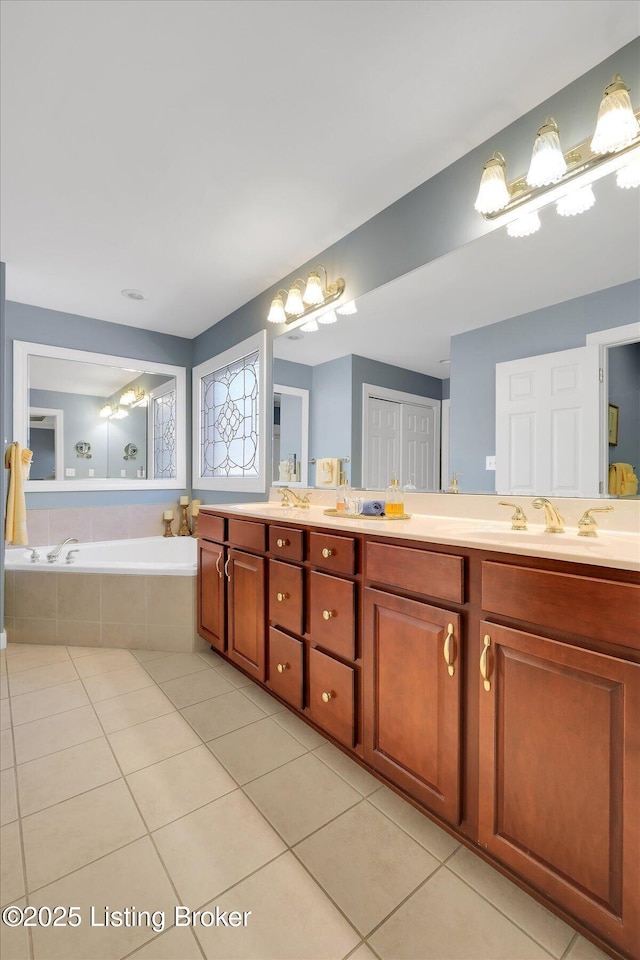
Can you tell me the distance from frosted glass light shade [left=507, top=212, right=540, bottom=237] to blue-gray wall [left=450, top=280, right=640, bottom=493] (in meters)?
0.29

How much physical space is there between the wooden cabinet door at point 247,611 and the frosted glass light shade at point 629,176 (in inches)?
75.2

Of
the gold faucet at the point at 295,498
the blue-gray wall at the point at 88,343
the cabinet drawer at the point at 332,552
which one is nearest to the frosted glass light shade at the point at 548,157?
the cabinet drawer at the point at 332,552

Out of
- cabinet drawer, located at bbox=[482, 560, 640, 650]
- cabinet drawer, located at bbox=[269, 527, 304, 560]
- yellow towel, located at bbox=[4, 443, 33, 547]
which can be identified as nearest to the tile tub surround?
yellow towel, located at bbox=[4, 443, 33, 547]

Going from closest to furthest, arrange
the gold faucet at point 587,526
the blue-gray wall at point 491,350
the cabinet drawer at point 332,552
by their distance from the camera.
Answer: the gold faucet at point 587,526, the blue-gray wall at point 491,350, the cabinet drawer at point 332,552

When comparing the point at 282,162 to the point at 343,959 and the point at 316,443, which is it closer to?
the point at 316,443

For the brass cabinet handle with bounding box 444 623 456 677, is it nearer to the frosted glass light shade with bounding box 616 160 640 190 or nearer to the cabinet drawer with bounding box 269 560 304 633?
the cabinet drawer with bounding box 269 560 304 633

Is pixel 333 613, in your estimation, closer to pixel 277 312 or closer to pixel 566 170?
pixel 566 170

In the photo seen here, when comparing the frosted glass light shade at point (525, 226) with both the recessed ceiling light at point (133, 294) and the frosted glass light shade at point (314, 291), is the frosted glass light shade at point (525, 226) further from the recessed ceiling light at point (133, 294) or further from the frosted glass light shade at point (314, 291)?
the recessed ceiling light at point (133, 294)

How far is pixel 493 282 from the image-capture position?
175 cm

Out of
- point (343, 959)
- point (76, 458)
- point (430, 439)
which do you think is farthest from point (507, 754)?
point (76, 458)

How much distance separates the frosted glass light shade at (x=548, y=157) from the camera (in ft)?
4.69

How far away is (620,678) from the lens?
931 millimetres

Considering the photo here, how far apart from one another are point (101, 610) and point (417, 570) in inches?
90.2

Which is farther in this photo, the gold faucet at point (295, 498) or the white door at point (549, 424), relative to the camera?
the gold faucet at point (295, 498)
